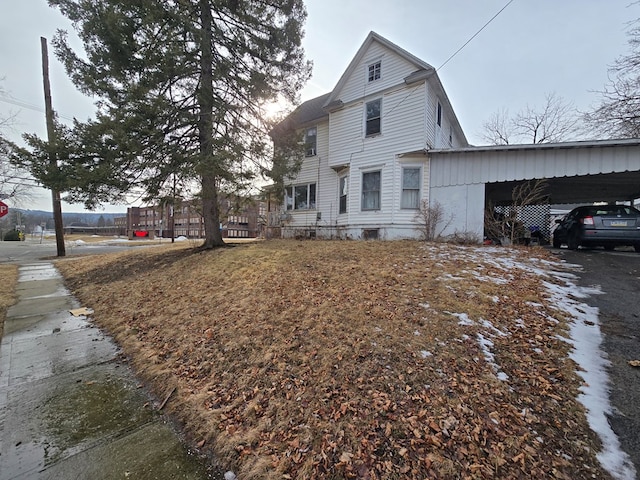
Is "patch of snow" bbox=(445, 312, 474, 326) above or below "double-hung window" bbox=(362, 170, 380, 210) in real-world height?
below

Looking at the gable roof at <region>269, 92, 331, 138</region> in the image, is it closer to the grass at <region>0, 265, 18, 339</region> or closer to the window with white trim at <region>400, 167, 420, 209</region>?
the window with white trim at <region>400, 167, 420, 209</region>

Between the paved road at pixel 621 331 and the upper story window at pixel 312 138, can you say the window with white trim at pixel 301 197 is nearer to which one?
the upper story window at pixel 312 138

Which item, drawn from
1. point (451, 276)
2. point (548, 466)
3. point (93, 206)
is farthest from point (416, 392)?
point (93, 206)

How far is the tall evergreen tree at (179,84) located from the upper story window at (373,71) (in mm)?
3003

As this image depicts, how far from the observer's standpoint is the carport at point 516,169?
319 inches

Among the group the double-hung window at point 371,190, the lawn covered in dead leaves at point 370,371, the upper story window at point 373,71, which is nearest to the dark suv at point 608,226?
the lawn covered in dead leaves at point 370,371

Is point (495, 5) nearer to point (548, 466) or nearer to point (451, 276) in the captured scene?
point (451, 276)

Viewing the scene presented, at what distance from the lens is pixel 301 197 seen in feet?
46.9

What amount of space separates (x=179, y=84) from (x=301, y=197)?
6791 mm

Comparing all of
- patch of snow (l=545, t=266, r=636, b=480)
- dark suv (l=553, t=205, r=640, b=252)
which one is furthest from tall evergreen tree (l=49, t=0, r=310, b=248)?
dark suv (l=553, t=205, r=640, b=252)

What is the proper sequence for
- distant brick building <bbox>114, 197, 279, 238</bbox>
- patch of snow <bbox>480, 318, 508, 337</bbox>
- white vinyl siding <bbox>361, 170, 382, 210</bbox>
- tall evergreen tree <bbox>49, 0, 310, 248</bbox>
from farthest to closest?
distant brick building <bbox>114, 197, 279, 238</bbox> < white vinyl siding <bbox>361, 170, 382, 210</bbox> < tall evergreen tree <bbox>49, 0, 310, 248</bbox> < patch of snow <bbox>480, 318, 508, 337</bbox>

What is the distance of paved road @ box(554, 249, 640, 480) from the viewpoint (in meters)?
2.22

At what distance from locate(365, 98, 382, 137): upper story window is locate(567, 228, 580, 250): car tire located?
24.2 ft

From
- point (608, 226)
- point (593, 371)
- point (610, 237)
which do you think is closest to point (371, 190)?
point (608, 226)
